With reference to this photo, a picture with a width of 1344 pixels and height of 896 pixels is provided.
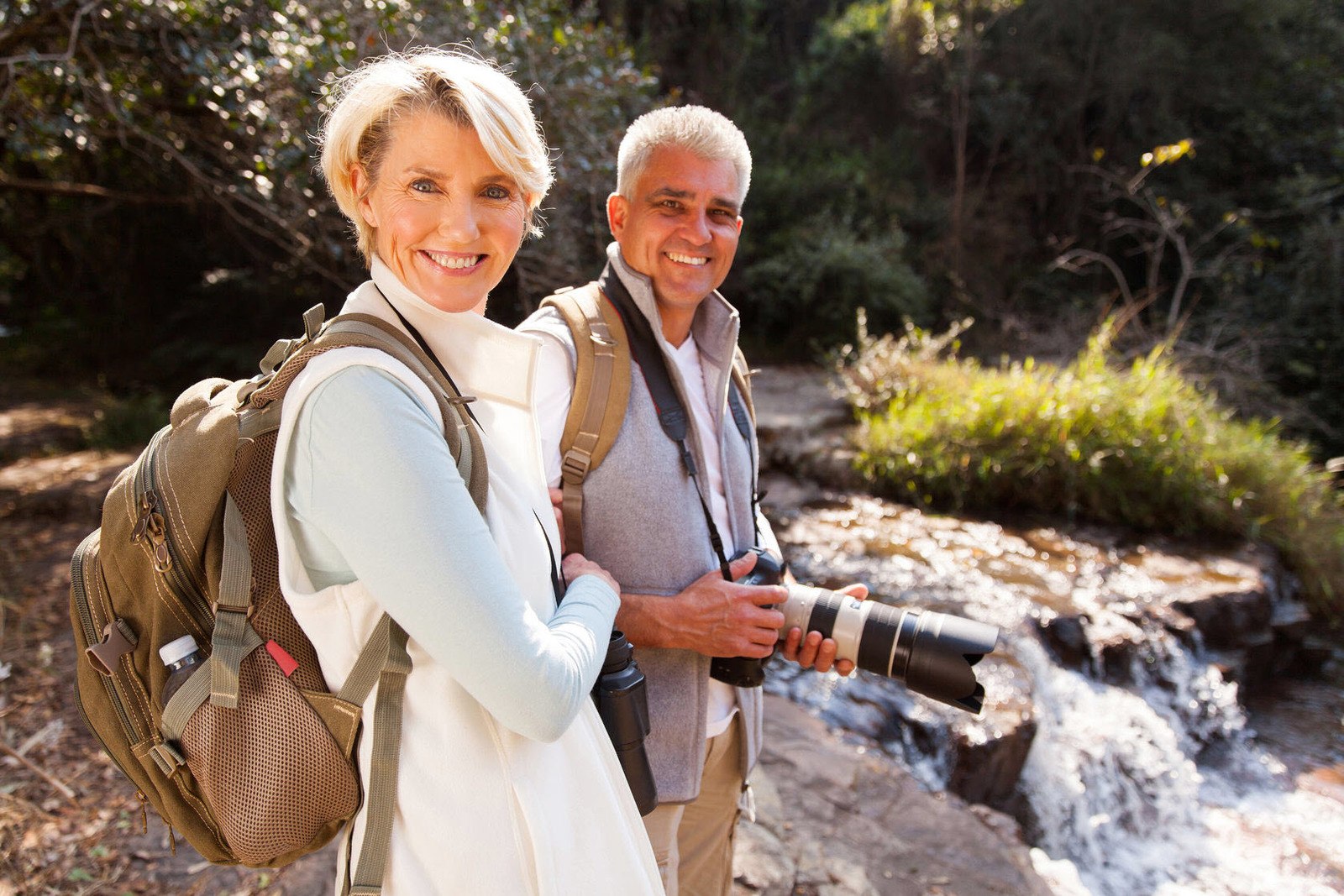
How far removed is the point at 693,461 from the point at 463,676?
0.78 m

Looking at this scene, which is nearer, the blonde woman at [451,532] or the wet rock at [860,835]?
the blonde woman at [451,532]

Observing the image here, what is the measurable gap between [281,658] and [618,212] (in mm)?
1132

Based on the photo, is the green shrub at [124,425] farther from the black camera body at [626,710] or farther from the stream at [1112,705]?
the black camera body at [626,710]

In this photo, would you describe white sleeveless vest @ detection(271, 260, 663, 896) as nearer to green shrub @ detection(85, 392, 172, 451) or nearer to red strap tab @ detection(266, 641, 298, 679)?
red strap tab @ detection(266, 641, 298, 679)

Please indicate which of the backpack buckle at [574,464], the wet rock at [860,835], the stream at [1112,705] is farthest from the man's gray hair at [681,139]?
the stream at [1112,705]

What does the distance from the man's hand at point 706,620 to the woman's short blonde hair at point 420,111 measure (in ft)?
2.45

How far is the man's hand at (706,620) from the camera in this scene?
4.68 ft

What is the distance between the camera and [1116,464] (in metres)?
5.42

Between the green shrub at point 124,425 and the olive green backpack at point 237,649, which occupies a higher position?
the olive green backpack at point 237,649

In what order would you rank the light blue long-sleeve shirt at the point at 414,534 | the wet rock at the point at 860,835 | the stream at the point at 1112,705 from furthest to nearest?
the stream at the point at 1112,705
the wet rock at the point at 860,835
the light blue long-sleeve shirt at the point at 414,534

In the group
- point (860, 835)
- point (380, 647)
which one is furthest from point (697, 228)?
point (860, 835)

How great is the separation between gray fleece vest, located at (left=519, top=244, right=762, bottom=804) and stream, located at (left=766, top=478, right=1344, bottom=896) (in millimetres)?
2075

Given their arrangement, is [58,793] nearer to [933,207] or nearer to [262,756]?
[262,756]

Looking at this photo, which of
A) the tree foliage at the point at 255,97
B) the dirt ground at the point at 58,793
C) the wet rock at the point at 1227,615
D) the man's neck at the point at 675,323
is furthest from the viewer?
the wet rock at the point at 1227,615
